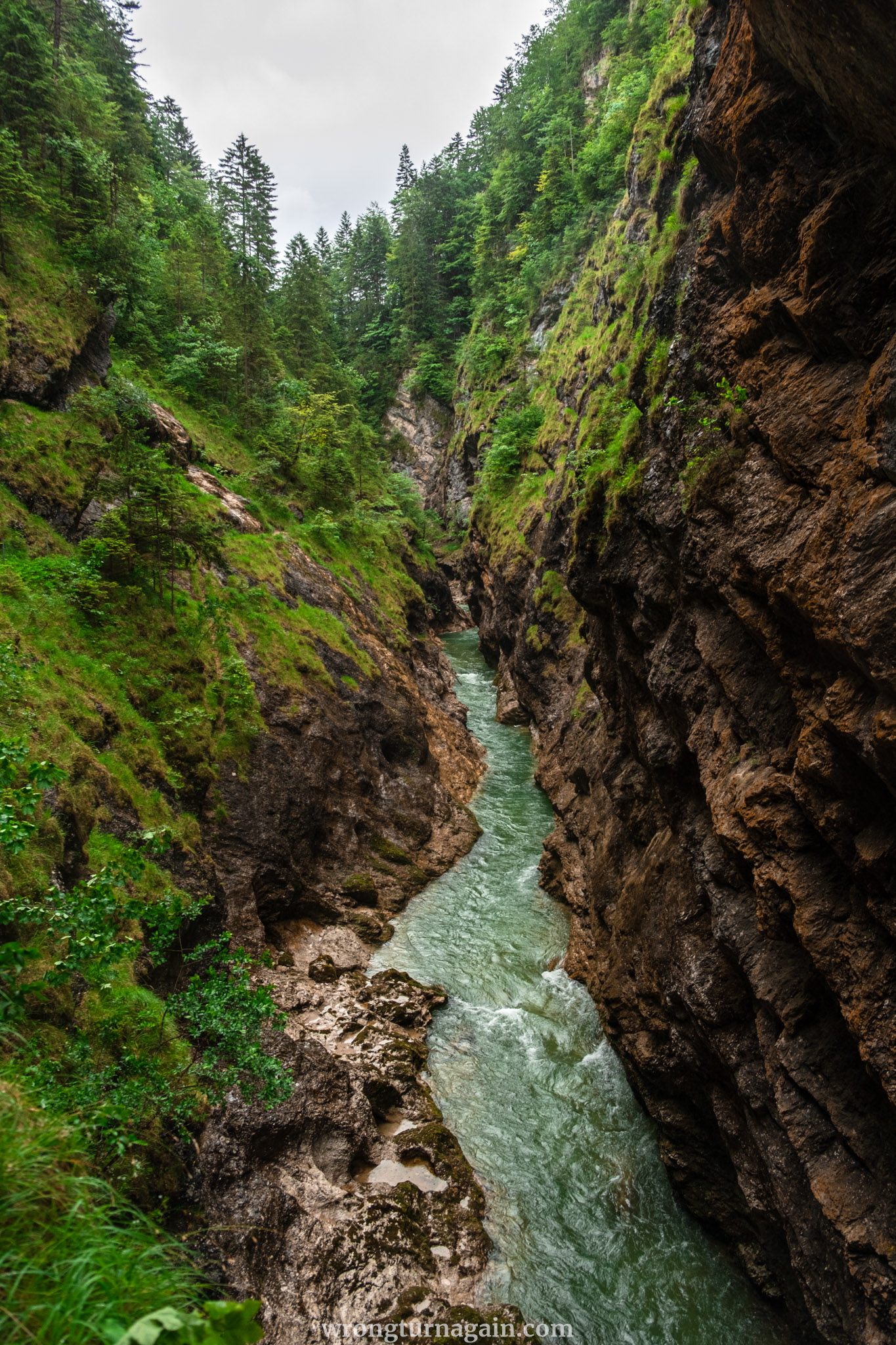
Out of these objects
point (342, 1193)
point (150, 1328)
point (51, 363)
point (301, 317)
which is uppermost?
point (301, 317)

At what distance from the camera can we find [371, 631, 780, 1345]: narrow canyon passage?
336 inches

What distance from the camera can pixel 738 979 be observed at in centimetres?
846

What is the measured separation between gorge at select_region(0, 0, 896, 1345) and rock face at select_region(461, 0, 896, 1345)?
6 centimetres

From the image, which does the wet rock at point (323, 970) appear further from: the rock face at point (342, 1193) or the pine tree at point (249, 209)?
the pine tree at point (249, 209)

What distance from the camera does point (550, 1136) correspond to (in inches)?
433

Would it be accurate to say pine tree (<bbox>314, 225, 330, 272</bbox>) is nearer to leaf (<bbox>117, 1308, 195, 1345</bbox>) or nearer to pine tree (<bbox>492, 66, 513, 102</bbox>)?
pine tree (<bbox>492, 66, 513, 102</bbox>)

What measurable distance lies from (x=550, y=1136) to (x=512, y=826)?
37.2 feet

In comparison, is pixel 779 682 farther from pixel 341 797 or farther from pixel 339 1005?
pixel 341 797

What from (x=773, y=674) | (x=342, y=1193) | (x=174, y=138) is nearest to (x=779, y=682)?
(x=773, y=674)

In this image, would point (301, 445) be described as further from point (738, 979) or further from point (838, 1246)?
point (838, 1246)

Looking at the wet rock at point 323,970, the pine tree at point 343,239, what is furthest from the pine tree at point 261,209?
the wet rock at point 323,970

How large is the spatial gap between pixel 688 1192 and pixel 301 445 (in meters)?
29.3

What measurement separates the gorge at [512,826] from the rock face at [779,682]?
0.06m

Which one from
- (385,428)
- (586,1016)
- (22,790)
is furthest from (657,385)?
(385,428)
